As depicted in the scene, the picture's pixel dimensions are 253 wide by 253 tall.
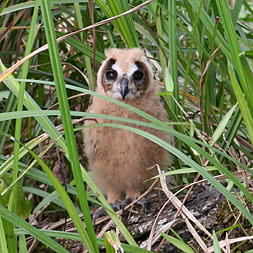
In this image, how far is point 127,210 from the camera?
2.49 meters

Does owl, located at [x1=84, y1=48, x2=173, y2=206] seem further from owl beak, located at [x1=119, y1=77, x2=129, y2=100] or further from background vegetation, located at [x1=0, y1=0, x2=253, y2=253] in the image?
background vegetation, located at [x1=0, y1=0, x2=253, y2=253]

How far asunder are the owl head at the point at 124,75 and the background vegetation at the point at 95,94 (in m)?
0.09

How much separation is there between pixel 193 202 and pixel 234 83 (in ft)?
2.04

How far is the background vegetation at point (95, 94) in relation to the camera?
1637 mm

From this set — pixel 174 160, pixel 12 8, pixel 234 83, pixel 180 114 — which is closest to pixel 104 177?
pixel 174 160

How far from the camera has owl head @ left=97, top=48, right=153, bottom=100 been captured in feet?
9.12

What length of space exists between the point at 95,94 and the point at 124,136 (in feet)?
2.89

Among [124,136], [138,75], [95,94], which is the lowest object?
[124,136]

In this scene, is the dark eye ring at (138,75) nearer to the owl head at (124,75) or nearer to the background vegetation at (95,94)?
the owl head at (124,75)

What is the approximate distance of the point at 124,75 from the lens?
281cm

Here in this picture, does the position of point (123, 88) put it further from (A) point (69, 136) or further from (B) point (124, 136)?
(A) point (69, 136)

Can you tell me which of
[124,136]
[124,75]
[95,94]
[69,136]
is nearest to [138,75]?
[124,75]

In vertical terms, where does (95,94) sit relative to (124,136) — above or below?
above

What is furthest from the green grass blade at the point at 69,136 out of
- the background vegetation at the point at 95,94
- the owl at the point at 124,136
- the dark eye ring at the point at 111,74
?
the dark eye ring at the point at 111,74
